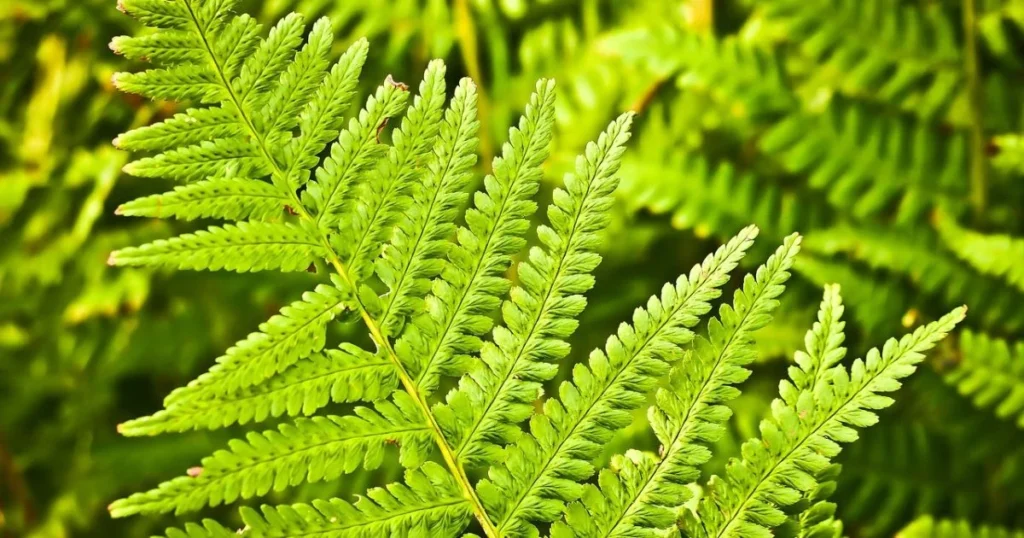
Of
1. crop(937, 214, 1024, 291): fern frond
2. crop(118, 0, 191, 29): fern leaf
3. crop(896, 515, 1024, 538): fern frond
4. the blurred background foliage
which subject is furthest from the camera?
the blurred background foliage

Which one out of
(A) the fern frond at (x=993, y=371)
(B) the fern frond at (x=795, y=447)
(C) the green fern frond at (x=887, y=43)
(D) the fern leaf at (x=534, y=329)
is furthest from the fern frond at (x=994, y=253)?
(D) the fern leaf at (x=534, y=329)

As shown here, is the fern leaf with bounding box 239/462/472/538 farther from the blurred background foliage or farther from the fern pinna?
the blurred background foliage

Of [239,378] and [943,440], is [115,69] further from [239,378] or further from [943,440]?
[943,440]

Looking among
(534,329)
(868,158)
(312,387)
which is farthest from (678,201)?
(312,387)

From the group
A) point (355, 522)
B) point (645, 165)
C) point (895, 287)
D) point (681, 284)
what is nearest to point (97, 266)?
point (645, 165)

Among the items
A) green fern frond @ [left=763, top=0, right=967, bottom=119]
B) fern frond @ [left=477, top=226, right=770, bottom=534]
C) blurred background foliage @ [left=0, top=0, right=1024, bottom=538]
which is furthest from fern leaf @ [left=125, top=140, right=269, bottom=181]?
green fern frond @ [left=763, top=0, right=967, bottom=119]

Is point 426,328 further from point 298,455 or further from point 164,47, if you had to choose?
point 164,47
